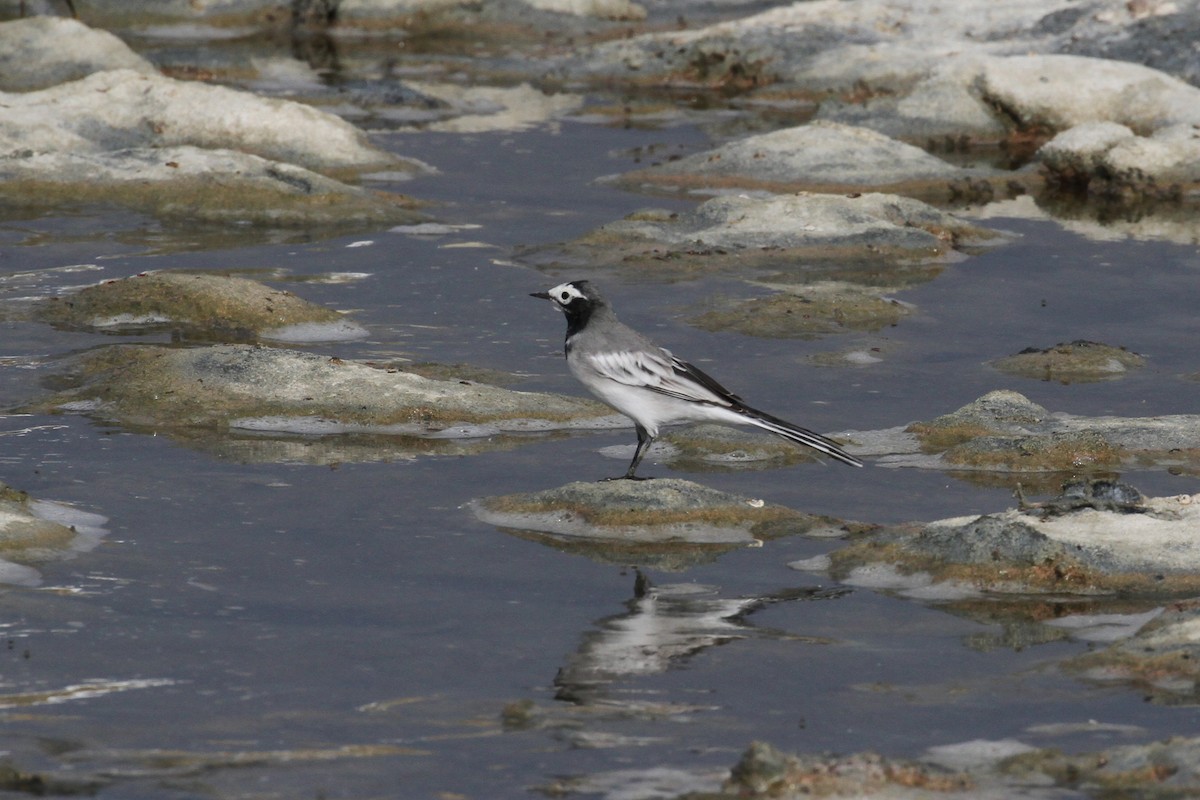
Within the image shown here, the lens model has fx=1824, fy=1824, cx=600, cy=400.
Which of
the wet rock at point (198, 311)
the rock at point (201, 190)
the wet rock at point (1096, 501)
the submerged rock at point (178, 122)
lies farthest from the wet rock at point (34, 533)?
the submerged rock at point (178, 122)

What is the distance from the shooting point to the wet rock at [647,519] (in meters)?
10.9

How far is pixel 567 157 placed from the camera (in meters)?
25.8

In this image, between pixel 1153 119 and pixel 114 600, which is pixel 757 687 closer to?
pixel 114 600

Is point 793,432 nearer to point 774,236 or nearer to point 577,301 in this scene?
point 577,301

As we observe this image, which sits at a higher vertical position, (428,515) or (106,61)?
(106,61)

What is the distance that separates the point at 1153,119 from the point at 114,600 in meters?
19.6

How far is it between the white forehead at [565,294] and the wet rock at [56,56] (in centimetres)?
1808

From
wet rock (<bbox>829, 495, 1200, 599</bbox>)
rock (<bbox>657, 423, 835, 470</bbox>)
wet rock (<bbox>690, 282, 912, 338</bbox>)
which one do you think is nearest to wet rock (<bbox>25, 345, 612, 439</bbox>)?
rock (<bbox>657, 423, 835, 470</bbox>)

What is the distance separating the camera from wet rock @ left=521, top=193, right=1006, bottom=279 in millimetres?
19281

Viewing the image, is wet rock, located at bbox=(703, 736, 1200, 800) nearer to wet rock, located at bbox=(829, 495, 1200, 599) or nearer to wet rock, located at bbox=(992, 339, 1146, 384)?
wet rock, located at bbox=(829, 495, 1200, 599)

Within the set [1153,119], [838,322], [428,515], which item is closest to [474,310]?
[838,322]

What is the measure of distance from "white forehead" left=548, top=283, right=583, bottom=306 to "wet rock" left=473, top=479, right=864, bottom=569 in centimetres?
143

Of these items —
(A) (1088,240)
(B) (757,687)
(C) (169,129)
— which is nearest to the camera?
(B) (757,687)

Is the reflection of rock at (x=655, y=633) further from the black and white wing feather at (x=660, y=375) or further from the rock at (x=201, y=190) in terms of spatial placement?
the rock at (x=201, y=190)
